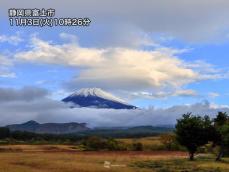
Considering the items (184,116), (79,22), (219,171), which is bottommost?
(219,171)

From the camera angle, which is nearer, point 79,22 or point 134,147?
point 79,22

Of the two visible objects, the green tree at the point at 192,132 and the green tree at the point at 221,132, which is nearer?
the green tree at the point at 221,132

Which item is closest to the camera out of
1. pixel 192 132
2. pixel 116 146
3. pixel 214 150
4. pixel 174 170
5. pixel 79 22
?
pixel 79 22

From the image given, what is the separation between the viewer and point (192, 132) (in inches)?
3930

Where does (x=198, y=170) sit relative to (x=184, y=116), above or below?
below

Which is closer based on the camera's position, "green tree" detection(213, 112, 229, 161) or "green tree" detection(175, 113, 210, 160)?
"green tree" detection(213, 112, 229, 161)

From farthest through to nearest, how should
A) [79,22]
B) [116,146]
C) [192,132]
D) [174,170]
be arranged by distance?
[116,146] < [192,132] < [174,170] < [79,22]

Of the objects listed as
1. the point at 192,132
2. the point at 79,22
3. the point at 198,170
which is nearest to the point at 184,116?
the point at 192,132

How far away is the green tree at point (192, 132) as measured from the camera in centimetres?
9975

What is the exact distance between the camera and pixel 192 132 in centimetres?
9981

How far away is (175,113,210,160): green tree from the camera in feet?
327

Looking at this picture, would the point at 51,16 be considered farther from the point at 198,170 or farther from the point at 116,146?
the point at 116,146

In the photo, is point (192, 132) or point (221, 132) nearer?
point (221, 132)

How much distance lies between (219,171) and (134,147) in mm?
82470
